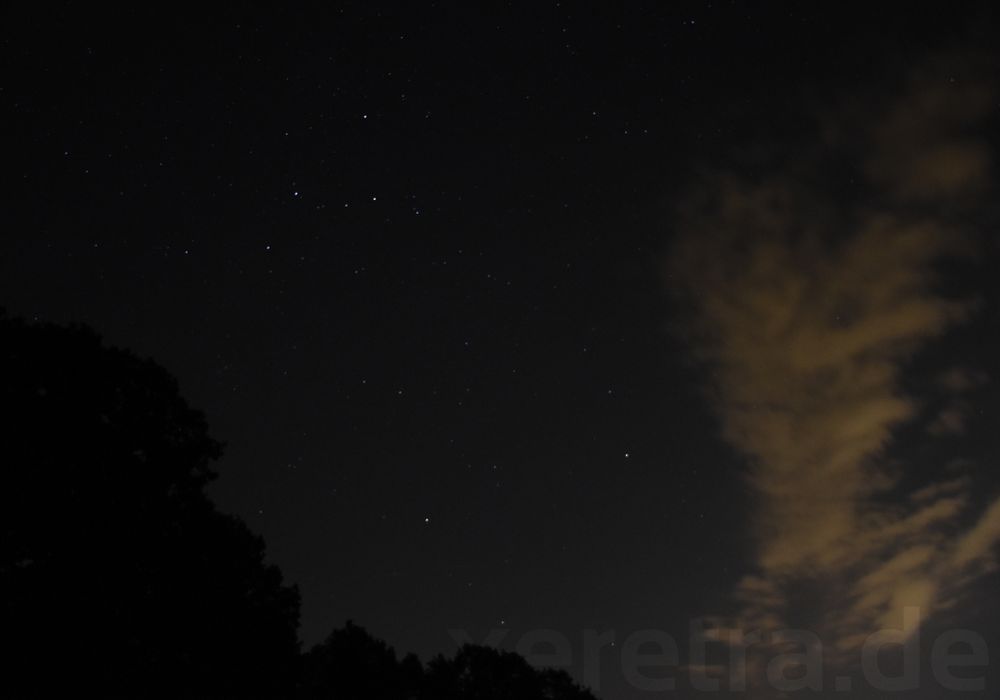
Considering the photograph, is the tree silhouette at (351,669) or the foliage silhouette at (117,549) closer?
the foliage silhouette at (117,549)

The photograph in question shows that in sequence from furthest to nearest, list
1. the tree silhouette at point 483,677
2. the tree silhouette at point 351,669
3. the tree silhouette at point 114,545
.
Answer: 1. the tree silhouette at point 483,677
2. the tree silhouette at point 351,669
3. the tree silhouette at point 114,545

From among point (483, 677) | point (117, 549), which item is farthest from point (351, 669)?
point (117, 549)

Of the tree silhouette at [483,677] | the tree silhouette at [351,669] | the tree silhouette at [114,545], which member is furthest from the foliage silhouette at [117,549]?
the tree silhouette at [483,677]

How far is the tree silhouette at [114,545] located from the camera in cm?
1421

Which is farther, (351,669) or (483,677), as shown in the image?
(483,677)

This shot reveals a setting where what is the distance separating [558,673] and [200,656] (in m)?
50.1

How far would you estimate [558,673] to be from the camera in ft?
203

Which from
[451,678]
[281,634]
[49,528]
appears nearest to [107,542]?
[49,528]

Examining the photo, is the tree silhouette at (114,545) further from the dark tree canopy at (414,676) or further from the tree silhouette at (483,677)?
the tree silhouette at (483,677)

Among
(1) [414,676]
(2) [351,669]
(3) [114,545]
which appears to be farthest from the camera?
(1) [414,676]

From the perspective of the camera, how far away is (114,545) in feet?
49.9

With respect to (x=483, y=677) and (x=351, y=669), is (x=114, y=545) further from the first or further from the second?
(x=483, y=677)

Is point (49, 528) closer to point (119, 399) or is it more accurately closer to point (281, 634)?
point (119, 399)

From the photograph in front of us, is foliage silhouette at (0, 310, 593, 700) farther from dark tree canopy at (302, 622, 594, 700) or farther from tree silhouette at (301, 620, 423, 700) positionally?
tree silhouette at (301, 620, 423, 700)
